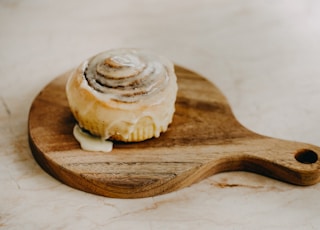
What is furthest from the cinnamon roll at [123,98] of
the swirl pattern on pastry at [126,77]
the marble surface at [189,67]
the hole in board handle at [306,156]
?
the hole in board handle at [306,156]

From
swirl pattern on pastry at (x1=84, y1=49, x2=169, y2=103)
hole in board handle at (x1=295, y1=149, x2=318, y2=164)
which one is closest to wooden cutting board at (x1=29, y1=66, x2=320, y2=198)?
hole in board handle at (x1=295, y1=149, x2=318, y2=164)

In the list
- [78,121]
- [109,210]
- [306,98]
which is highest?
[306,98]

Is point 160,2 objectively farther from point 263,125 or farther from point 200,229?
point 200,229

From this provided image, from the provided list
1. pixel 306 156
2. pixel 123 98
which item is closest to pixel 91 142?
pixel 123 98

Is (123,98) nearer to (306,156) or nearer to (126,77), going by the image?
(126,77)

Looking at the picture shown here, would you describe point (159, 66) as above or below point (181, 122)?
above

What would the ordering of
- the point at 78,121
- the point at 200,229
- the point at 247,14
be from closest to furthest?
the point at 200,229 → the point at 78,121 → the point at 247,14

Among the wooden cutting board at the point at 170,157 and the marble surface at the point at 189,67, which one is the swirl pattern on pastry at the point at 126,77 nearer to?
the wooden cutting board at the point at 170,157

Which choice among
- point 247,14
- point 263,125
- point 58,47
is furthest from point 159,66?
point 247,14

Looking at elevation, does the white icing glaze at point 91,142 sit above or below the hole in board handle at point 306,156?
below
